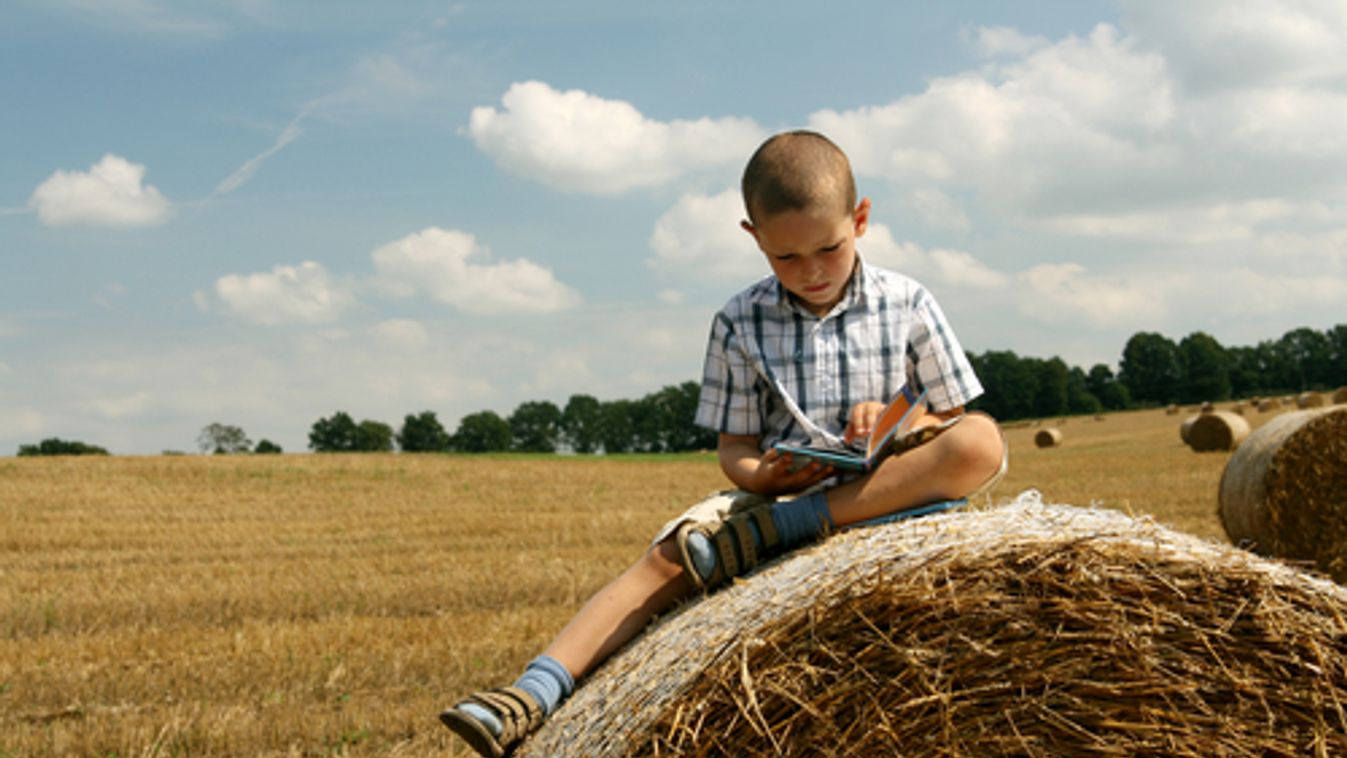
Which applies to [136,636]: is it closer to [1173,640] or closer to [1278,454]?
[1173,640]

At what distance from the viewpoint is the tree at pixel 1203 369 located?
2795 inches

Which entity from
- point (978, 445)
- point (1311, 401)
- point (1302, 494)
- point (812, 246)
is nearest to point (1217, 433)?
point (1311, 401)

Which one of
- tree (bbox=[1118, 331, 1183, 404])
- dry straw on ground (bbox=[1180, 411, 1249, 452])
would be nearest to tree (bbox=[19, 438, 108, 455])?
dry straw on ground (bbox=[1180, 411, 1249, 452])

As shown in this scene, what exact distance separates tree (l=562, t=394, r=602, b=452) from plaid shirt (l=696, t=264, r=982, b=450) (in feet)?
233

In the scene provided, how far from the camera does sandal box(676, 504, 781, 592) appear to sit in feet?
10.9

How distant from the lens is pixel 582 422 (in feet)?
251

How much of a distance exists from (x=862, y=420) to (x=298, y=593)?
6.38 meters

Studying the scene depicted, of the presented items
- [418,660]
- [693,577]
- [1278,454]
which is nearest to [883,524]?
[693,577]

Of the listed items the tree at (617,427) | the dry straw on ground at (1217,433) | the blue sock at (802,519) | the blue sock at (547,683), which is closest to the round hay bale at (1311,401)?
the dry straw on ground at (1217,433)

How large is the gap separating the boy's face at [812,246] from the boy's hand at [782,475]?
1.53 feet

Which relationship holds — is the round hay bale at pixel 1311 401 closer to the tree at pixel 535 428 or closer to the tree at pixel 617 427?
the tree at pixel 617 427

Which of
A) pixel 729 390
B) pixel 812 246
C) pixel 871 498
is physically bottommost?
pixel 871 498

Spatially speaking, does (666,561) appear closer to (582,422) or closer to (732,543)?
(732,543)

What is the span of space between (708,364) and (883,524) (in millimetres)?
788
